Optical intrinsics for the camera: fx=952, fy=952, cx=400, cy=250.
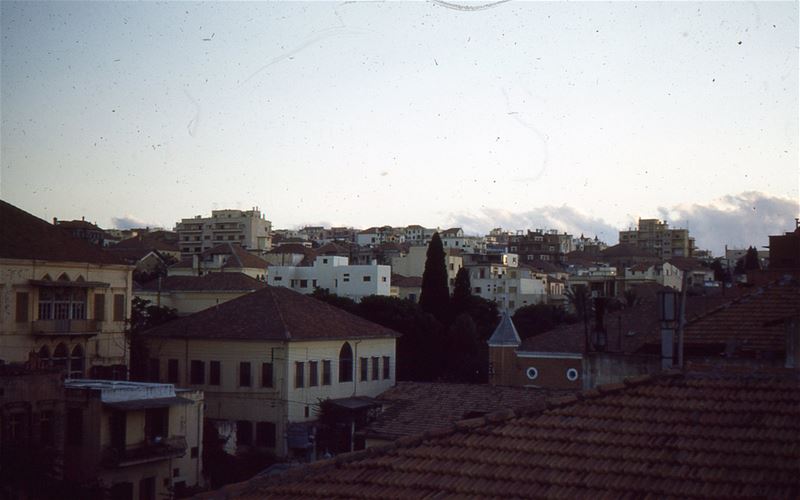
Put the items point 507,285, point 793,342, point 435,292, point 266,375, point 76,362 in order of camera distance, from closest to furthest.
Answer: point 793,342 < point 266,375 < point 76,362 < point 435,292 < point 507,285

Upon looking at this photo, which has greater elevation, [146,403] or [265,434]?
[146,403]

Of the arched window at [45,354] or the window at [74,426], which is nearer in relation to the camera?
the window at [74,426]

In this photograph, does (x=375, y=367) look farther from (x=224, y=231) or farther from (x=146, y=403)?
(x=224, y=231)

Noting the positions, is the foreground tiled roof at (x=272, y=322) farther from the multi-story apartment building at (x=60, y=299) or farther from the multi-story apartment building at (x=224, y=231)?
the multi-story apartment building at (x=224, y=231)

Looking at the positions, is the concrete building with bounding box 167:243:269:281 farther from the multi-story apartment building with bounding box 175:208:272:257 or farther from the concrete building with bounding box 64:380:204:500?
the concrete building with bounding box 64:380:204:500

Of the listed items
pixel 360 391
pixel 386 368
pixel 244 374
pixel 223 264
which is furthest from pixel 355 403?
pixel 223 264

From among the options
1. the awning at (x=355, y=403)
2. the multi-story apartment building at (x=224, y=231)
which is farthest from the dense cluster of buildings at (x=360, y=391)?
the multi-story apartment building at (x=224, y=231)

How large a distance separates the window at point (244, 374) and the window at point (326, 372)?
118 inches

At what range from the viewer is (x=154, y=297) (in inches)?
2662

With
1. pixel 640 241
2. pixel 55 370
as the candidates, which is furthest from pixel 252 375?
pixel 640 241

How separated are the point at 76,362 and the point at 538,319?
127ft

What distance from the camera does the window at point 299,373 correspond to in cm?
3594

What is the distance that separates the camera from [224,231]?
12375cm

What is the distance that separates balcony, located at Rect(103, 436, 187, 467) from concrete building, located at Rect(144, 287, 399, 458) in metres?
5.49
